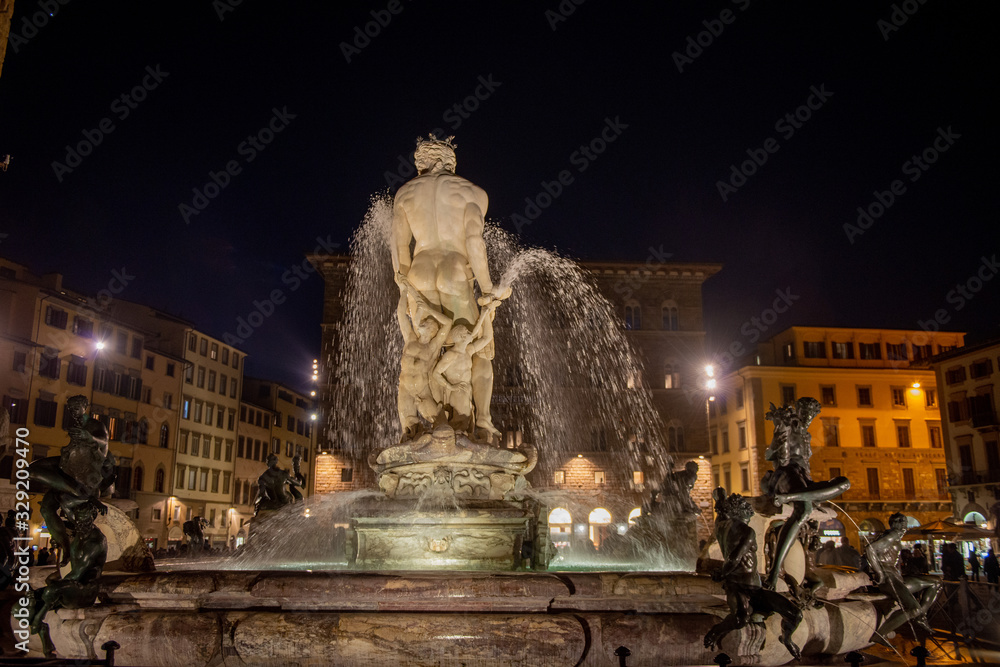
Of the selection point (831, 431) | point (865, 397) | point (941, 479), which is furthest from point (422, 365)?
point (941, 479)

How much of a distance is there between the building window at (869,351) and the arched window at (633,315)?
15332mm

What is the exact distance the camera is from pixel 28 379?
120 feet

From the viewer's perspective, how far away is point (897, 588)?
6.30m

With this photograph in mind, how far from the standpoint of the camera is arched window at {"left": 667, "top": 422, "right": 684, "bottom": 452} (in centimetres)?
5191

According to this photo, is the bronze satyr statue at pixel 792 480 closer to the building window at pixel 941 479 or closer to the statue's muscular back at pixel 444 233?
the statue's muscular back at pixel 444 233

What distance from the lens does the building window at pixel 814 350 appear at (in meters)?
53.9

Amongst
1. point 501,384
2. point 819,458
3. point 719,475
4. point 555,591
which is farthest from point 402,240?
point 719,475

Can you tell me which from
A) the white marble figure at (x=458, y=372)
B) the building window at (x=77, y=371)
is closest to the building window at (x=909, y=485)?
the building window at (x=77, y=371)

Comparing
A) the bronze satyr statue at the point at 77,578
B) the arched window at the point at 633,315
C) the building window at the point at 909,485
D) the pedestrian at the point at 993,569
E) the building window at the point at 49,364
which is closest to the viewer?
the bronze satyr statue at the point at 77,578

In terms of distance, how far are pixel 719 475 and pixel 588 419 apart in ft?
40.6

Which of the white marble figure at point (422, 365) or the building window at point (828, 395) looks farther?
the building window at point (828, 395)

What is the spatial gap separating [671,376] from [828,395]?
10.1m

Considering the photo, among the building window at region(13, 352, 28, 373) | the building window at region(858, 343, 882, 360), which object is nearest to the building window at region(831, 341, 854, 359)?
the building window at region(858, 343, 882, 360)

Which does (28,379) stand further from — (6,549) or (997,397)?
(997,397)
